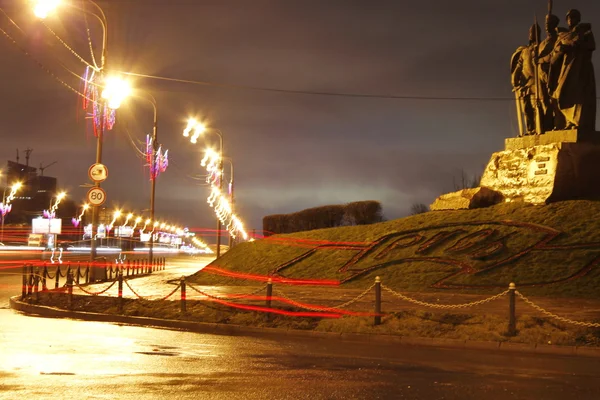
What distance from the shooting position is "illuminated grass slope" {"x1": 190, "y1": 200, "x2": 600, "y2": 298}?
69.9 feet

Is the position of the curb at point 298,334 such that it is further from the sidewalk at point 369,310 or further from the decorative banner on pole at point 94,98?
the decorative banner on pole at point 94,98

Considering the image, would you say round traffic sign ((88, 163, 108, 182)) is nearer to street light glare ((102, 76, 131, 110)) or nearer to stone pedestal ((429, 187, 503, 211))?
street light glare ((102, 76, 131, 110))

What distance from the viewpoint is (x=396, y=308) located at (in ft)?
55.9

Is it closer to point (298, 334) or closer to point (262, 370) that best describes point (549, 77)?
point (298, 334)

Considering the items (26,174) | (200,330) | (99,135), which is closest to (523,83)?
(99,135)

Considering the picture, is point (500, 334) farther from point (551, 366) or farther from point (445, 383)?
point (445, 383)

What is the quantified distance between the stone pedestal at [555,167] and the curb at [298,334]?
47.3 ft

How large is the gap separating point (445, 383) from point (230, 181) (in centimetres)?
4840

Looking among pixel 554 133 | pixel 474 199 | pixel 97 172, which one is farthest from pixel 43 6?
pixel 554 133

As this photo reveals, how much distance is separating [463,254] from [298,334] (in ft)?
36.4

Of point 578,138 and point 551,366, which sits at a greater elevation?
point 578,138

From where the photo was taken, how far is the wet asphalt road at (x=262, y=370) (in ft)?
26.6

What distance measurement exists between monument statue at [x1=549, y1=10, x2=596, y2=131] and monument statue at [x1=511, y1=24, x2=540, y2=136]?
1.23 metres

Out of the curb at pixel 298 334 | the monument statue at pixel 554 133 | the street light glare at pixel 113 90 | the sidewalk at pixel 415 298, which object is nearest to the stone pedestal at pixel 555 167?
the monument statue at pixel 554 133
